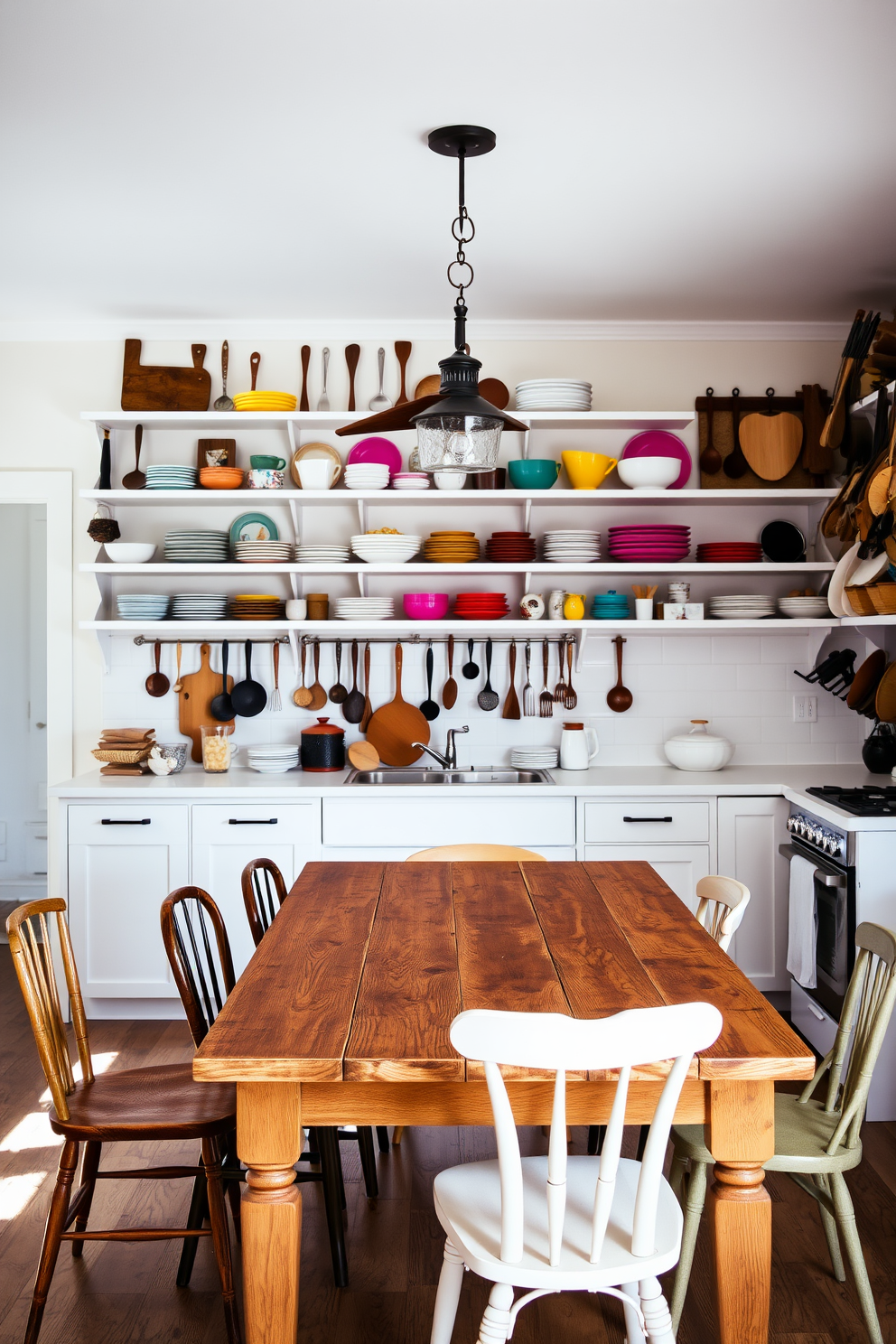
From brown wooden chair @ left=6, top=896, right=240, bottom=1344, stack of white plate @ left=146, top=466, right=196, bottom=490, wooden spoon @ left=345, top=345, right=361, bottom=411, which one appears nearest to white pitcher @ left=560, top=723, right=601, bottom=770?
wooden spoon @ left=345, top=345, right=361, bottom=411

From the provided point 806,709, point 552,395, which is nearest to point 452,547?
point 552,395

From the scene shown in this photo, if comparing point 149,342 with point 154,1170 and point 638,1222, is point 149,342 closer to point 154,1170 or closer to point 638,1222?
point 154,1170

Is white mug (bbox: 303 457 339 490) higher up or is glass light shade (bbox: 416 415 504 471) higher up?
white mug (bbox: 303 457 339 490)

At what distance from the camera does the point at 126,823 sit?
3.85m

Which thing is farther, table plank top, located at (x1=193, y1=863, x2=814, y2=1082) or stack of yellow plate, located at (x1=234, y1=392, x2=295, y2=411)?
stack of yellow plate, located at (x1=234, y1=392, x2=295, y2=411)

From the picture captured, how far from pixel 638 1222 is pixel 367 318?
3.60 metres

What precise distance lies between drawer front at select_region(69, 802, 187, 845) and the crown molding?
1.96 m

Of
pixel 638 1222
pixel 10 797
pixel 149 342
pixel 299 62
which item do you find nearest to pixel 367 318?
pixel 149 342

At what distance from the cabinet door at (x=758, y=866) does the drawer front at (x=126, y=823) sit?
200 centimetres

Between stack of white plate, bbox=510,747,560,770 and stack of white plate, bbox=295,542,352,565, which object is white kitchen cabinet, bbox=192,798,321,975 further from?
stack of white plate, bbox=295,542,352,565

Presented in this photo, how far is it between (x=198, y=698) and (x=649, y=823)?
1.92 m

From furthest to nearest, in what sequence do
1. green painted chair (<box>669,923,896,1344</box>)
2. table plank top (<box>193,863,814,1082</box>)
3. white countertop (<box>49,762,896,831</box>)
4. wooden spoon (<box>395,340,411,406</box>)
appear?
wooden spoon (<box>395,340,411,406</box>), white countertop (<box>49,762,896,831</box>), green painted chair (<box>669,923,896,1344</box>), table plank top (<box>193,863,814,1082</box>)

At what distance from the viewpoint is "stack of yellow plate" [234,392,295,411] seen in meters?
4.13

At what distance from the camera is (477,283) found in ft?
12.8
